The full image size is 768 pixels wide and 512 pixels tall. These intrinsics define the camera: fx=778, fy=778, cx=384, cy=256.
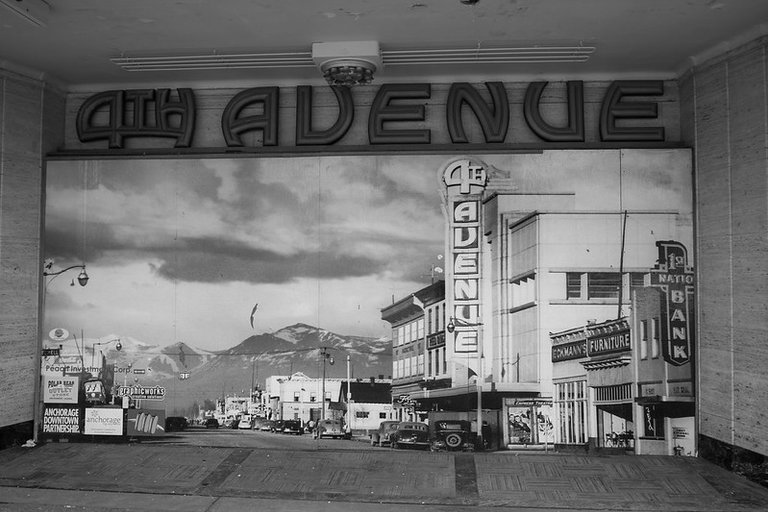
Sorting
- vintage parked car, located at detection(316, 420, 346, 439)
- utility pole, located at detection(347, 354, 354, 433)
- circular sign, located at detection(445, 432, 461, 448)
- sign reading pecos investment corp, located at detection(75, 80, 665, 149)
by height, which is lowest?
circular sign, located at detection(445, 432, 461, 448)

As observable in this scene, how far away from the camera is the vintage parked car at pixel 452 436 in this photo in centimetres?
668

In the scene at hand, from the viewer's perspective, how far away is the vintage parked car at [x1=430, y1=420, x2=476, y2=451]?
668 centimetres

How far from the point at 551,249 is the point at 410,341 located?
145 cm

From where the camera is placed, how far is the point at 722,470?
19.7ft

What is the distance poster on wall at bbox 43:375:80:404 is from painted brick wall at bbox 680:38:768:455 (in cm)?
544

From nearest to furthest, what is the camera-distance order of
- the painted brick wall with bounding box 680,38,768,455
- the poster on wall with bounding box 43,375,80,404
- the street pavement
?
the street pavement
the painted brick wall with bounding box 680,38,768,455
the poster on wall with bounding box 43,375,80,404

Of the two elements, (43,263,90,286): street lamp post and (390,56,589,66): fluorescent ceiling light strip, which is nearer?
(390,56,589,66): fluorescent ceiling light strip

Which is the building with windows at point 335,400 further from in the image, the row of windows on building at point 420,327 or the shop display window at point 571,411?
the shop display window at point 571,411

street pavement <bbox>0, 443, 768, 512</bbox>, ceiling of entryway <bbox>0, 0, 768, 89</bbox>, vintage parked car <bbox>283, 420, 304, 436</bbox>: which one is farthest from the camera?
vintage parked car <bbox>283, 420, 304, 436</bbox>

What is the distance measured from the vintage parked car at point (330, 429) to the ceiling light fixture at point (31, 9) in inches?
154

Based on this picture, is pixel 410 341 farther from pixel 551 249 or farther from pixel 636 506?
pixel 636 506

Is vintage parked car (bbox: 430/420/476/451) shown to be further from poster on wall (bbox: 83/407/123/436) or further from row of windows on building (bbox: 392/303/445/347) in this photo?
poster on wall (bbox: 83/407/123/436)

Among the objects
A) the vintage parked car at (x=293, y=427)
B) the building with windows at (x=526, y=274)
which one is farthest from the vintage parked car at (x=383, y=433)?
the vintage parked car at (x=293, y=427)

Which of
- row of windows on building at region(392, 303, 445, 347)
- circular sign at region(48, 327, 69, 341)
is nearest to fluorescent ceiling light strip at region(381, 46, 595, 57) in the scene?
row of windows on building at region(392, 303, 445, 347)
